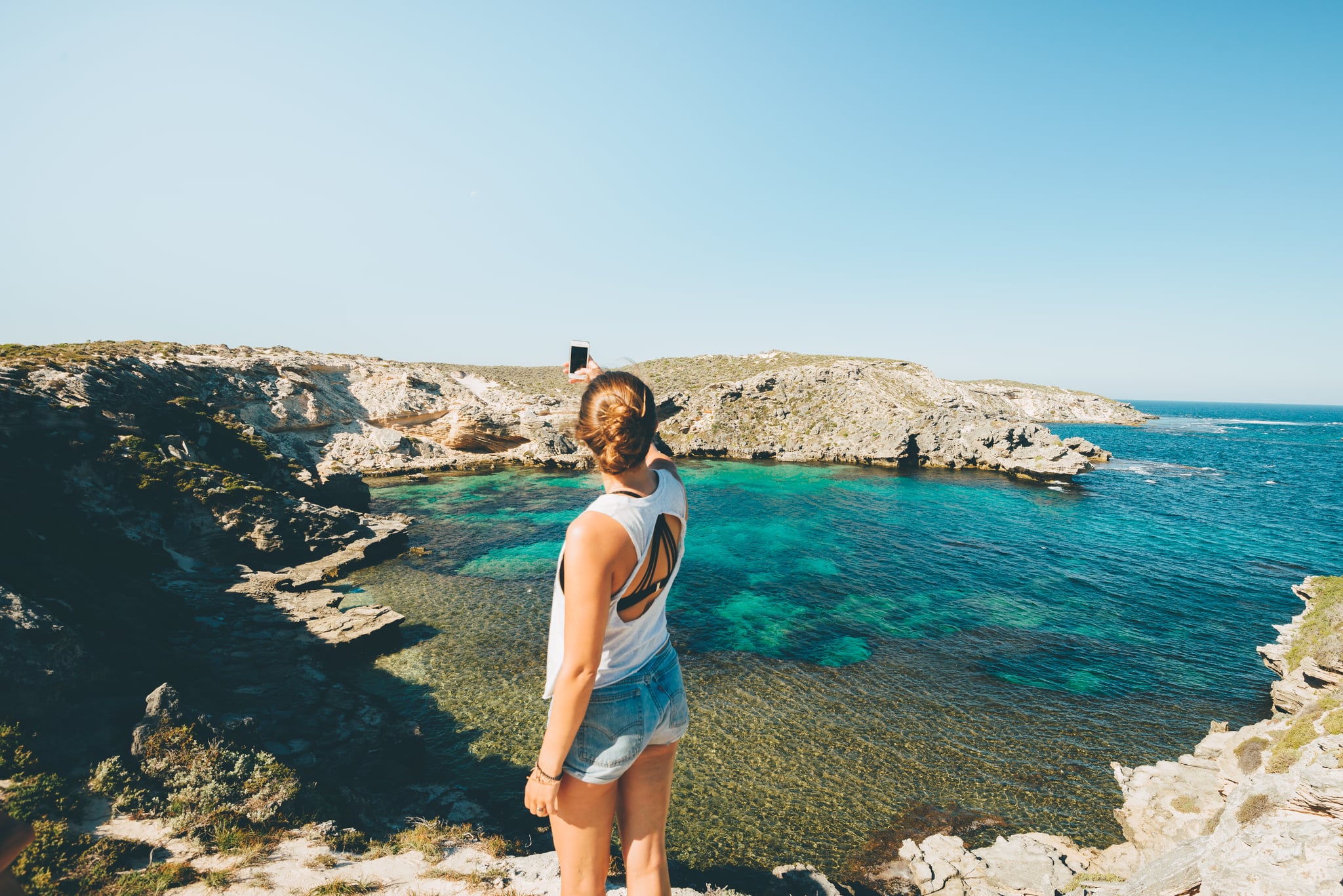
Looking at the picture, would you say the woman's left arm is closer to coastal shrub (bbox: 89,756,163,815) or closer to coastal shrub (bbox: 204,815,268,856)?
coastal shrub (bbox: 204,815,268,856)

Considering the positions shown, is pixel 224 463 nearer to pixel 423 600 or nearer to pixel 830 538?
pixel 423 600

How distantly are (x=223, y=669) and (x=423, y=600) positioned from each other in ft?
22.4

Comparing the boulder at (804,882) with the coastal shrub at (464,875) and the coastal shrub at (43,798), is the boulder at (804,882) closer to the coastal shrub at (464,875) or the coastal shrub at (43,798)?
the coastal shrub at (464,875)

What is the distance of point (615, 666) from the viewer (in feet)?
7.60

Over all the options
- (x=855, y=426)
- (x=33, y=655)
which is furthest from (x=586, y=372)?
(x=855, y=426)

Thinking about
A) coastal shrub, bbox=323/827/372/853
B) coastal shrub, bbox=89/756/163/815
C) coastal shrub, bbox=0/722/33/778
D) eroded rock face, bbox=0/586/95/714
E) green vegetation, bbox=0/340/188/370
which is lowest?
coastal shrub, bbox=323/827/372/853

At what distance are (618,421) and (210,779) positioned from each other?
8.13 metres

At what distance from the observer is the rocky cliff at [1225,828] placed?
3.86 meters

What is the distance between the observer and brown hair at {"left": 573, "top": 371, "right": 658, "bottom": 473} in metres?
2.25

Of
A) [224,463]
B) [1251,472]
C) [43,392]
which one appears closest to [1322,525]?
[1251,472]

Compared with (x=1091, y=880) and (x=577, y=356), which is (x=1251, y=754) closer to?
(x=1091, y=880)

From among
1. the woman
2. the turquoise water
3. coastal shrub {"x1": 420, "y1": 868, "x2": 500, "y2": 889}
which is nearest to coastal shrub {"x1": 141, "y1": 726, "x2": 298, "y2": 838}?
coastal shrub {"x1": 420, "y1": 868, "x2": 500, "y2": 889}

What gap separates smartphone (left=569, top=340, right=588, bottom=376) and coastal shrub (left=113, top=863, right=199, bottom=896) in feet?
20.7

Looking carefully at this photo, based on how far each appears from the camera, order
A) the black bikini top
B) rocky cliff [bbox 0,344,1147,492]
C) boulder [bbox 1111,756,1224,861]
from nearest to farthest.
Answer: the black bikini top < boulder [bbox 1111,756,1224,861] < rocky cliff [bbox 0,344,1147,492]
